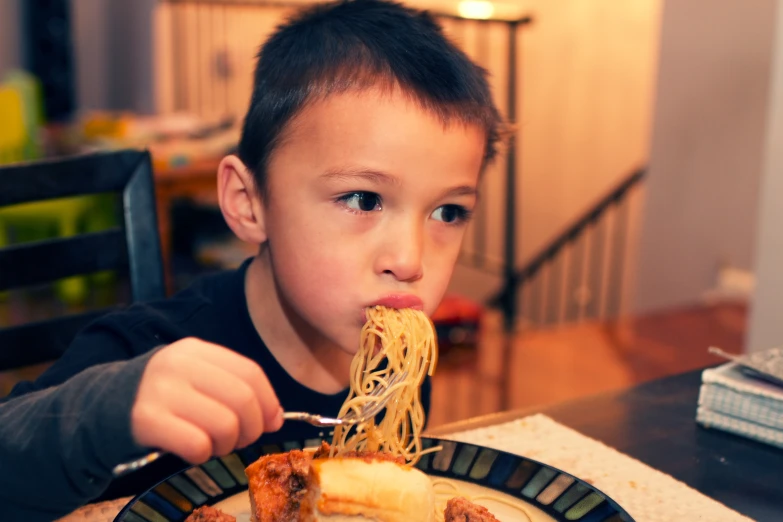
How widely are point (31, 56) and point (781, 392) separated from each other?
26.1 feet

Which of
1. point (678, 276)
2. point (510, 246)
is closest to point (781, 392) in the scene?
point (510, 246)

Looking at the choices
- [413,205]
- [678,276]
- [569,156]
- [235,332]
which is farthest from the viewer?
[569,156]

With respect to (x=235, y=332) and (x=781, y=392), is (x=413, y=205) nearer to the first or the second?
(x=235, y=332)

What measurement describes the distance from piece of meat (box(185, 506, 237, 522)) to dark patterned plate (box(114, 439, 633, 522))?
0.09 feet

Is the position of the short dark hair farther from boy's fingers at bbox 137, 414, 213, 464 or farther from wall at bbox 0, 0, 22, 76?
wall at bbox 0, 0, 22, 76

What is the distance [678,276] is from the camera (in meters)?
6.06

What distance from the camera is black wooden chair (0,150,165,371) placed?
130 centimetres

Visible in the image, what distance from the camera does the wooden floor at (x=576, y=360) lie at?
12.9 feet

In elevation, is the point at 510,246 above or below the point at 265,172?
below

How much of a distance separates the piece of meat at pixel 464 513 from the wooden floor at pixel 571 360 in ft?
9.21

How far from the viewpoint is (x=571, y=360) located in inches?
174

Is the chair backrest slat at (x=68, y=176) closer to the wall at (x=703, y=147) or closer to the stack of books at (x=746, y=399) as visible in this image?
the stack of books at (x=746, y=399)

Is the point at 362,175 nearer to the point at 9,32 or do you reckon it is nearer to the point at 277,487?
the point at 277,487

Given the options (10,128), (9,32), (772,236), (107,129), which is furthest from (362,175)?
(9,32)
